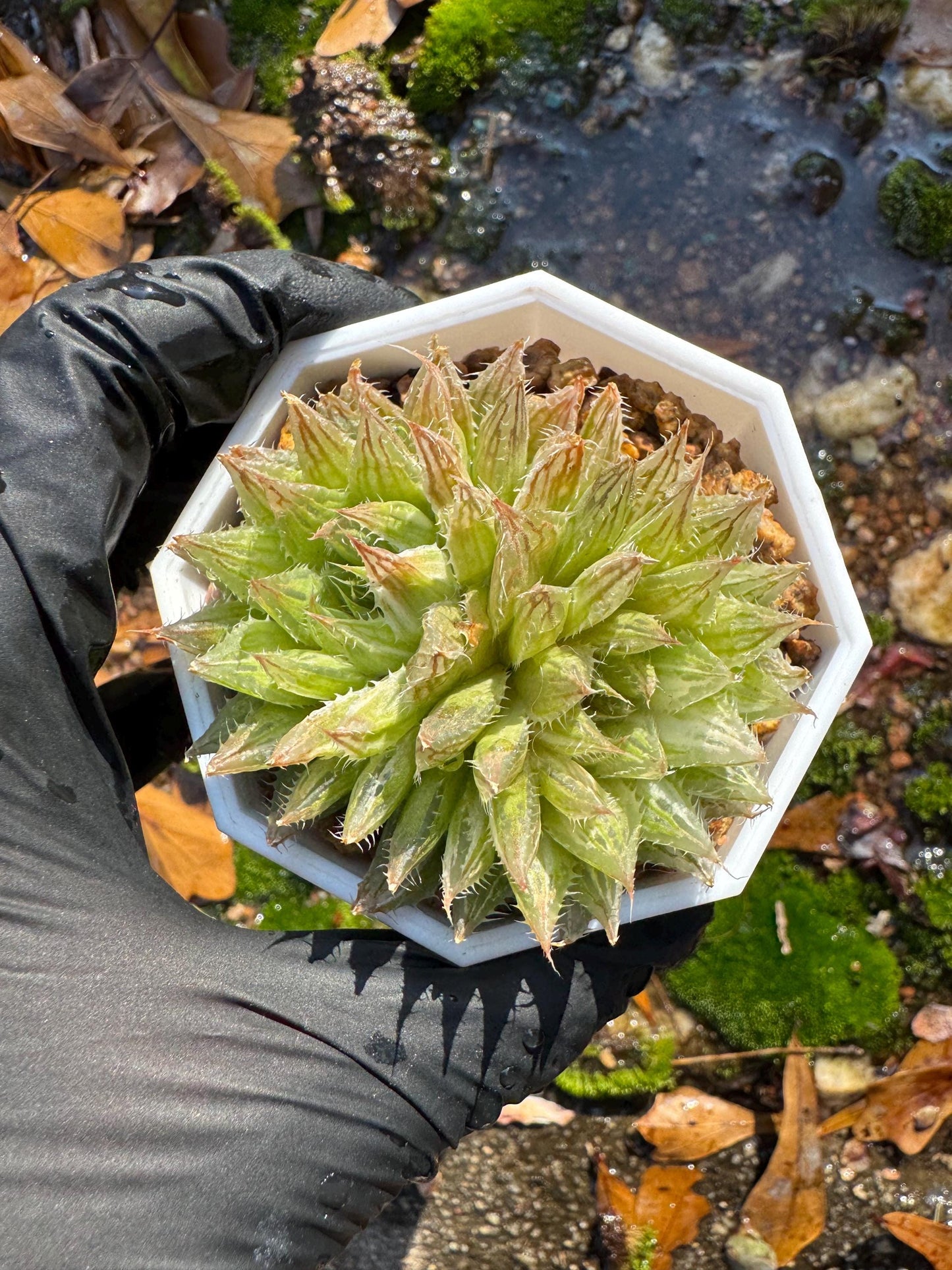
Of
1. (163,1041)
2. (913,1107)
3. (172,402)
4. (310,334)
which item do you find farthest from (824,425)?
(163,1041)

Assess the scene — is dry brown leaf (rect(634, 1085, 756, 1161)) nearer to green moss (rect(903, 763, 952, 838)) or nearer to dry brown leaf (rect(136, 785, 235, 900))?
green moss (rect(903, 763, 952, 838))

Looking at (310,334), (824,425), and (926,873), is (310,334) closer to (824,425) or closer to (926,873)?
(824,425)

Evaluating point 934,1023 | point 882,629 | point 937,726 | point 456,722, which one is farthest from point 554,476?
point 934,1023

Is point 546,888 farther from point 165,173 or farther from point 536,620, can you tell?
point 165,173

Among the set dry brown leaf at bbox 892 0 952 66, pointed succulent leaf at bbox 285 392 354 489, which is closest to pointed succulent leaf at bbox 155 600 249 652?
pointed succulent leaf at bbox 285 392 354 489

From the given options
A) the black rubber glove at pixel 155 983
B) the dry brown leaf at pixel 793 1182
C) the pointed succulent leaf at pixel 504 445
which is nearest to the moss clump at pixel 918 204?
the black rubber glove at pixel 155 983

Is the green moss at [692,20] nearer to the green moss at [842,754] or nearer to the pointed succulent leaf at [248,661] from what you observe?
the green moss at [842,754]
